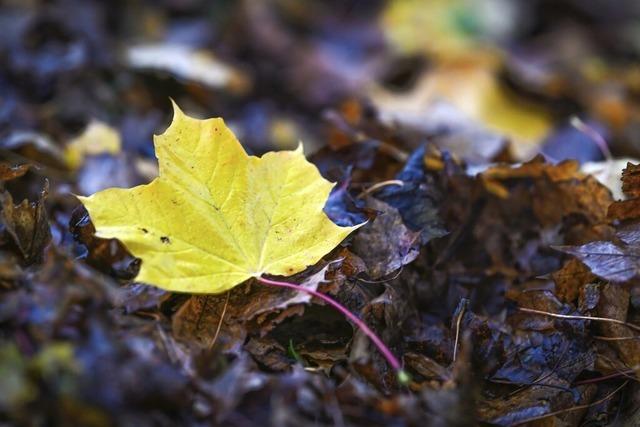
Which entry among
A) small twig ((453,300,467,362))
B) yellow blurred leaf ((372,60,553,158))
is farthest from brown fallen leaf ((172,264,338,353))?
→ yellow blurred leaf ((372,60,553,158))

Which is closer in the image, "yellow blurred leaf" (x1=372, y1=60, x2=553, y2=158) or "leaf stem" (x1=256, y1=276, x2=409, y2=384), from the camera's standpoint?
"leaf stem" (x1=256, y1=276, x2=409, y2=384)

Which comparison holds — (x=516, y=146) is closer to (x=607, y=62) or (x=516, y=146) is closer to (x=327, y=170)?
(x=327, y=170)

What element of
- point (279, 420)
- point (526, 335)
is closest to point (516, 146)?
point (526, 335)

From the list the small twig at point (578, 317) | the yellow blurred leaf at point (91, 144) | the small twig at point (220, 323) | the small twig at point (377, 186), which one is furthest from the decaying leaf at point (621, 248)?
the yellow blurred leaf at point (91, 144)

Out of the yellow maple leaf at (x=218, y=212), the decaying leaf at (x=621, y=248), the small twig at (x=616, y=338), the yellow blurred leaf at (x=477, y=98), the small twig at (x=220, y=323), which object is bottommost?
the yellow blurred leaf at (x=477, y=98)

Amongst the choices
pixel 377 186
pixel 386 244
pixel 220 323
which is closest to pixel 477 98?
pixel 377 186

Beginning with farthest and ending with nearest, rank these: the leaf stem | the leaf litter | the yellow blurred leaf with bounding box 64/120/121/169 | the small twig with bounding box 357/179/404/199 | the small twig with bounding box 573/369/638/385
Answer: the yellow blurred leaf with bounding box 64/120/121/169
the small twig with bounding box 357/179/404/199
the small twig with bounding box 573/369/638/385
the leaf stem
the leaf litter

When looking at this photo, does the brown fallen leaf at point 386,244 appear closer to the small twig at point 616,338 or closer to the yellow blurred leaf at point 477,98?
the small twig at point 616,338

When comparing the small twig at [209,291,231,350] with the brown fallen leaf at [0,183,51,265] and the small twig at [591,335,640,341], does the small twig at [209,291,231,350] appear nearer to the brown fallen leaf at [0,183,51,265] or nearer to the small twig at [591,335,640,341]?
the brown fallen leaf at [0,183,51,265]
